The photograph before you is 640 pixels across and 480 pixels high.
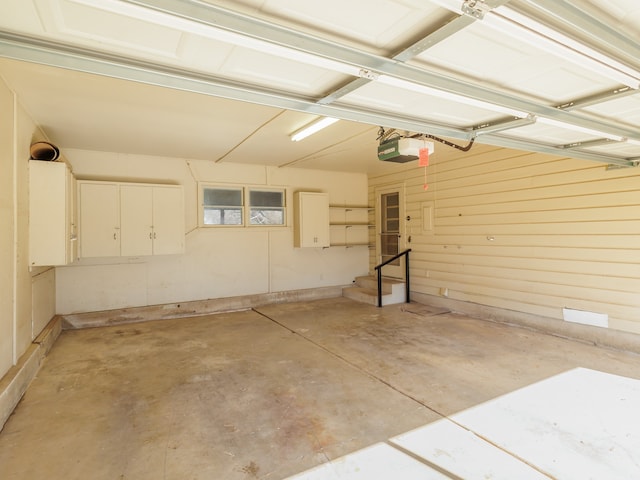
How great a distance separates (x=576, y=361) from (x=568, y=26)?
3806 millimetres

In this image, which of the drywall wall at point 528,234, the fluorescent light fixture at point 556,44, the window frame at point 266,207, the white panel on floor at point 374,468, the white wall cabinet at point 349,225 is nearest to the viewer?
the fluorescent light fixture at point 556,44

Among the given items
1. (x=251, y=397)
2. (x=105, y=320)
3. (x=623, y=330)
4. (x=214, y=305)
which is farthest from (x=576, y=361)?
(x=105, y=320)

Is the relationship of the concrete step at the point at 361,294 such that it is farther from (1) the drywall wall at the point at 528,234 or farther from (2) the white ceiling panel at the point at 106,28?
(2) the white ceiling panel at the point at 106,28

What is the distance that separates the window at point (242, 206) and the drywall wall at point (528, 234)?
2936 millimetres

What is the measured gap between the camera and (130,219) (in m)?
5.74

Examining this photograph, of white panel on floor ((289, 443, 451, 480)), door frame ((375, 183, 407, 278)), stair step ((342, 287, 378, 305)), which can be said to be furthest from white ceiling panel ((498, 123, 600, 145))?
stair step ((342, 287, 378, 305))

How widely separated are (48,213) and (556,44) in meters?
4.97

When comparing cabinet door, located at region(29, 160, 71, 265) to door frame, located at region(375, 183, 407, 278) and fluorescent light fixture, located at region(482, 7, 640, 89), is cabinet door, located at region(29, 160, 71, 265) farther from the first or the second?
door frame, located at region(375, 183, 407, 278)

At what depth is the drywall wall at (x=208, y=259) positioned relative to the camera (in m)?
5.82

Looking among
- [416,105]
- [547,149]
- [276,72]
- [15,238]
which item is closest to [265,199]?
[15,238]

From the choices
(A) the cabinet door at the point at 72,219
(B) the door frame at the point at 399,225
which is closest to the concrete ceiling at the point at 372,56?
(A) the cabinet door at the point at 72,219

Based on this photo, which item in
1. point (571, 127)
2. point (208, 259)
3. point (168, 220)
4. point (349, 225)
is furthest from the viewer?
point (349, 225)

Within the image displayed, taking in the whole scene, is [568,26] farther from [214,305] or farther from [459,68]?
[214,305]

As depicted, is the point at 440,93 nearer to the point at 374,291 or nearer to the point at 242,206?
the point at 242,206
